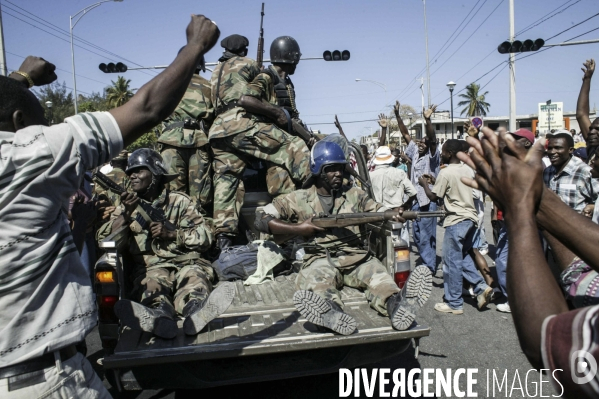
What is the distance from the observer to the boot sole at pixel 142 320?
3.31 metres

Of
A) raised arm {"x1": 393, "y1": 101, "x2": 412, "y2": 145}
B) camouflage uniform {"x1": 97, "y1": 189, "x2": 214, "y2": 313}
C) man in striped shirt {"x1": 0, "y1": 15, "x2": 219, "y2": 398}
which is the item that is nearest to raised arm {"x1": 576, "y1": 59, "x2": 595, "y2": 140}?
raised arm {"x1": 393, "y1": 101, "x2": 412, "y2": 145}

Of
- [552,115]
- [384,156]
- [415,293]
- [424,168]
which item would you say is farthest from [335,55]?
[415,293]

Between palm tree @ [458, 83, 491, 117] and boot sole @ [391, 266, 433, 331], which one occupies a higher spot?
palm tree @ [458, 83, 491, 117]

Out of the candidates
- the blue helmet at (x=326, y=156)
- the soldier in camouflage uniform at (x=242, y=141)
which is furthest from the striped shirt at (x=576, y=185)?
the soldier in camouflage uniform at (x=242, y=141)

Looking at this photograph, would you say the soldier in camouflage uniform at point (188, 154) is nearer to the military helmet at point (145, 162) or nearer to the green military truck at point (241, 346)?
the military helmet at point (145, 162)

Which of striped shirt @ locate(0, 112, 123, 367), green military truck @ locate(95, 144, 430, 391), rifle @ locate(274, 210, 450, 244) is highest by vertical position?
striped shirt @ locate(0, 112, 123, 367)

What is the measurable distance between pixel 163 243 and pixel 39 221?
3015 millimetres

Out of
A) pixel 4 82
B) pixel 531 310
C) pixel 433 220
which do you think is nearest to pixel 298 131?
pixel 433 220

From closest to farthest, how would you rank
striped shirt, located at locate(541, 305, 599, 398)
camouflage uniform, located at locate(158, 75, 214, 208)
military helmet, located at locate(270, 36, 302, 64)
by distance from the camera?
striped shirt, located at locate(541, 305, 599, 398), camouflage uniform, located at locate(158, 75, 214, 208), military helmet, located at locate(270, 36, 302, 64)

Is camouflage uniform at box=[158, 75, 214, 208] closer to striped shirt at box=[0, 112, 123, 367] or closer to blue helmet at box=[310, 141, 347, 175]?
blue helmet at box=[310, 141, 347, 175]

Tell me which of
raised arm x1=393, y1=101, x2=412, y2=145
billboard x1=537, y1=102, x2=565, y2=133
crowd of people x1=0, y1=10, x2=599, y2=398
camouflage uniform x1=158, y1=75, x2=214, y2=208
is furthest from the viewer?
billboard x1=537, y1=102, x2=565, y2=133

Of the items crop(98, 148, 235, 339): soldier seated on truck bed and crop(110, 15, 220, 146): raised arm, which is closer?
crop(110, 15, 220, 146): raised arm

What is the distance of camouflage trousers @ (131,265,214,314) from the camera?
4023 millimetres

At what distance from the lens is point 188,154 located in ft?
18.8
